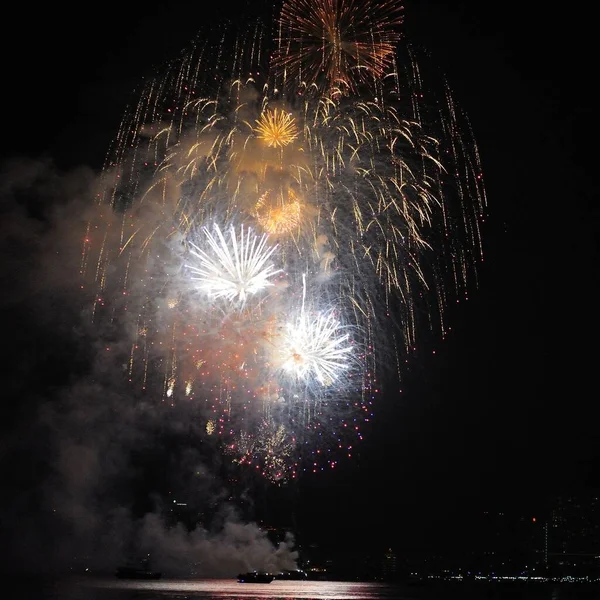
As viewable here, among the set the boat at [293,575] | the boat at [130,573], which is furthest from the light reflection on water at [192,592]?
the boat at [293,575]

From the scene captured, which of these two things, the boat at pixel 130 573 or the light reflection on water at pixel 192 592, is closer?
the light reflection on water at pixel 192 592

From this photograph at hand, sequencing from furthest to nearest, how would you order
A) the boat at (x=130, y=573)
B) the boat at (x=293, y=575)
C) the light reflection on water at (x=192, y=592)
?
1. the boat at (x=293, y=575)
2. the boat at (x=130, y=573)
3. the light reflection on water at (x=192, y=592)

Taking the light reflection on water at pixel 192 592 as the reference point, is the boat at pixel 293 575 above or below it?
below

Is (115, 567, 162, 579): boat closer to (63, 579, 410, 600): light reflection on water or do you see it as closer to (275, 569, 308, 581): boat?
(63, 579, 410, 600): light reflection on water

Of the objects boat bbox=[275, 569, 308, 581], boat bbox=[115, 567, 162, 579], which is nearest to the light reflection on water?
boat bbox=[115, 567, 162, 579]

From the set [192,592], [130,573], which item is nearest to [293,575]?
[130,573]

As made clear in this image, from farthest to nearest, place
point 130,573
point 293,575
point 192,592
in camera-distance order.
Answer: point 293,575 → point 130,573 → point 192,592

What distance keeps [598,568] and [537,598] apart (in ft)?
269

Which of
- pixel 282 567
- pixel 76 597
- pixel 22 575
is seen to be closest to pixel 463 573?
pixel 282 567

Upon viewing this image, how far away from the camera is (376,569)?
550 ft

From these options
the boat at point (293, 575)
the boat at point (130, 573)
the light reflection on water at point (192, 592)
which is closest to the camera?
the light reflection on water at point (192, 592)

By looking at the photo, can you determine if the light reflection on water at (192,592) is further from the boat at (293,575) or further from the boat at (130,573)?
the boat at (293,575)

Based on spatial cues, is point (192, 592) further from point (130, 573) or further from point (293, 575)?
point (293, 575)

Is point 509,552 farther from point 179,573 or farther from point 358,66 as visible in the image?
point 358,66
